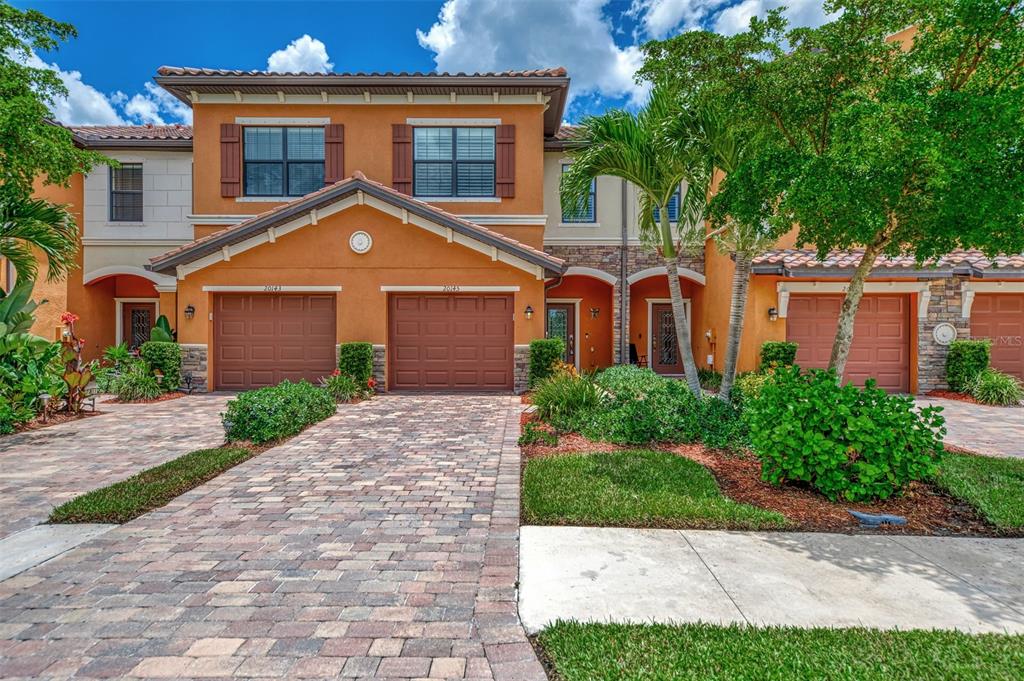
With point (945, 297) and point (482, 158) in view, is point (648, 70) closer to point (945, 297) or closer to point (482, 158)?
point (482, 158)

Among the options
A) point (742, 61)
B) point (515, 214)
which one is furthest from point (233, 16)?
point (742, 61)

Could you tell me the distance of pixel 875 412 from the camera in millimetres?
5078

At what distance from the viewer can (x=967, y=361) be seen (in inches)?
510

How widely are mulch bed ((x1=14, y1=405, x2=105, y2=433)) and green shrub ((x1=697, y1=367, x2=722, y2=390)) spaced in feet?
44.7

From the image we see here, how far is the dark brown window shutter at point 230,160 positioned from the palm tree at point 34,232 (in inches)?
210

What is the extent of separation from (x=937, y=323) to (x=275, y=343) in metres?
17.6

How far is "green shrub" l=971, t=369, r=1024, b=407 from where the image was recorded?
12.0 metres

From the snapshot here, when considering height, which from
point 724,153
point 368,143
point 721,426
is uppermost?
point 368,143

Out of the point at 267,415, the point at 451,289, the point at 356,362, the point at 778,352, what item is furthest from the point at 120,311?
the point at 778,352

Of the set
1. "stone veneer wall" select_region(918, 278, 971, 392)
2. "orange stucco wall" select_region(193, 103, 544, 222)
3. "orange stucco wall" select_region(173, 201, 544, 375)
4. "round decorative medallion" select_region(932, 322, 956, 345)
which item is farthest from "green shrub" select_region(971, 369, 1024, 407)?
"orange stucco wall" select_region(193, 103, 544, 222)

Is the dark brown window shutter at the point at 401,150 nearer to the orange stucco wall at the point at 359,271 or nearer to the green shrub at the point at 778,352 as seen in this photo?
the orange stucco wall at the point at 359,271

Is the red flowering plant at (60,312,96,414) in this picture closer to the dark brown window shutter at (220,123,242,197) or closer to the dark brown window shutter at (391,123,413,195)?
the dark brown window shutter at (220,123,242,197)

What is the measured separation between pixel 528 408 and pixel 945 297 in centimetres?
1179

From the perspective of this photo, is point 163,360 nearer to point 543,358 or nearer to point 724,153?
point 543,358
